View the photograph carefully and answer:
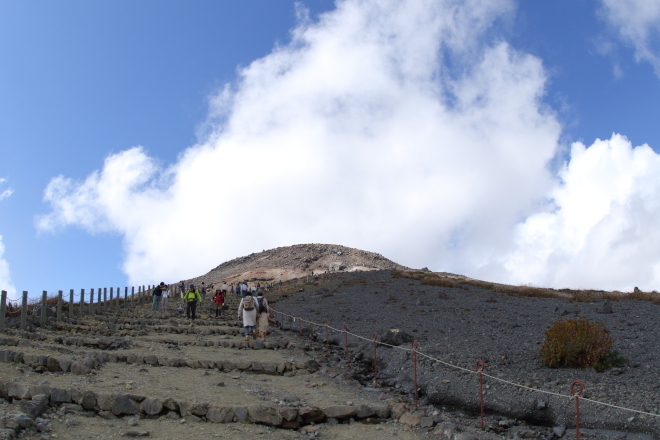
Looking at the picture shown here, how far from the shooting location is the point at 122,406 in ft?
29.5

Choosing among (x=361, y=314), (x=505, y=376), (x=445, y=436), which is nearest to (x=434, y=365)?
(x=505, y=376)

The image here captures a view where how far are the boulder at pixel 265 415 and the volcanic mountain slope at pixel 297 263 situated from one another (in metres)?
61.4

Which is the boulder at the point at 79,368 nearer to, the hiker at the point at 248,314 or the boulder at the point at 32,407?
the boulder at the point at 32,407

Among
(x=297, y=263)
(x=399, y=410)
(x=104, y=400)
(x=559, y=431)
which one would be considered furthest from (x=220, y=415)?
(x=297, y=263)

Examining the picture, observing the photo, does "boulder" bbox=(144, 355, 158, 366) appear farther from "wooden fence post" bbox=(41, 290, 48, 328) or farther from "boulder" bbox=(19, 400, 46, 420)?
"wooden fence post" bbox=(41, 290, 48, 328)

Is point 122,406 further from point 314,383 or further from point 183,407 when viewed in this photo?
point 314,383

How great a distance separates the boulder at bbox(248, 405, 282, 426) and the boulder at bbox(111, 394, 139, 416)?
1.95 m

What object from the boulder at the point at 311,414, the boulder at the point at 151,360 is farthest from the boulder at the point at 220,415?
the boulder at the point at 151,360

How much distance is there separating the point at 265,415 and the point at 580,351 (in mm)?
8510

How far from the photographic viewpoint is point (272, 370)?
44.9 ft

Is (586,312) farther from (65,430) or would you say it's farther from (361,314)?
(65,430)

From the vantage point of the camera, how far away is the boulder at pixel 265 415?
9227mm

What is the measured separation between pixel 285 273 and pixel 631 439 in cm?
6898

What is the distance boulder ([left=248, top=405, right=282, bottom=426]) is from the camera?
9227 millimetres
